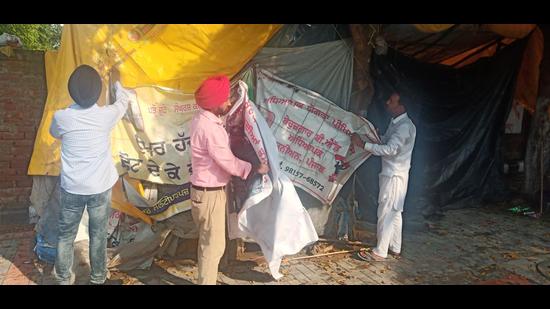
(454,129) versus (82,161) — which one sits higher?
(454,129)

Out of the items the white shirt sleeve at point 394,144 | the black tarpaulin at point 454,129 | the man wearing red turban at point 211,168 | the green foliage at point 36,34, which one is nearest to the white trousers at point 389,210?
the white shirt sleeve at point 394,144

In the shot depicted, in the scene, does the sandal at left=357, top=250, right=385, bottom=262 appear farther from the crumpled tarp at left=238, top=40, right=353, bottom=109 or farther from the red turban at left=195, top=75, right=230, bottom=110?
the red turban at left=195, top=75, right=230, bottom=110

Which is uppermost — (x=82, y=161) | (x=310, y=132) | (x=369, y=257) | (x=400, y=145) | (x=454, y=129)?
(x=454, y=129)

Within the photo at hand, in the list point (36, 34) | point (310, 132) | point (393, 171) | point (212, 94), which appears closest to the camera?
point (212, 94)

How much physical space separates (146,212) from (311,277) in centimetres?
201

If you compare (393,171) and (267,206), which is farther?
(393,171)

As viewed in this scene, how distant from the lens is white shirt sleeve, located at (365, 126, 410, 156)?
4.58m

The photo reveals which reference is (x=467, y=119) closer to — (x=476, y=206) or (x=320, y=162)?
(x=476, y=206)

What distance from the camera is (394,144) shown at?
4.59 meters

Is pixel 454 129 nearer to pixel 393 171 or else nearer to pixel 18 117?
pixel 393 171

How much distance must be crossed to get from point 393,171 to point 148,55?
319 cm

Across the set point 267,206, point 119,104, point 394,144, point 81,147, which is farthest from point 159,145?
point 394,144

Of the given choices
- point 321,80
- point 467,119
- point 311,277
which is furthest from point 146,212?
point 467,119

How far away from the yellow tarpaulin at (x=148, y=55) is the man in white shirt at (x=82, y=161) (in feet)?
2.55
